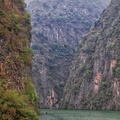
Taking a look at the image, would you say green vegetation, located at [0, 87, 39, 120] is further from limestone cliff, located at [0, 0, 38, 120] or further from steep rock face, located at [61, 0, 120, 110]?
steep rock face, located at [61, 0, 120, 110]

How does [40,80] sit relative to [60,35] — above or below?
below

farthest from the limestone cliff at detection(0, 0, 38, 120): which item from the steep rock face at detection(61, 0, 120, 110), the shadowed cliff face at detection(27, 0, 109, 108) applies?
the shadowed cliff face at detection(27, 0, 109, 108)

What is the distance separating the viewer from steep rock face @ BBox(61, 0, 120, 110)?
83188 millimetres

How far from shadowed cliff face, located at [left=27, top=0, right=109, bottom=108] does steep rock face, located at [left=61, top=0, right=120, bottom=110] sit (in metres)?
13.7

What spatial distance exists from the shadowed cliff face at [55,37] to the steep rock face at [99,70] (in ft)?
45.0

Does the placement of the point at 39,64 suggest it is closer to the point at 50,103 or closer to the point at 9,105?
the point at 50,103

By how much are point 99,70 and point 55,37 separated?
62.9 meters

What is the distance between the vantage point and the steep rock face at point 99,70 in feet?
273

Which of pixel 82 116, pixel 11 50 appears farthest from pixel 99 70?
pixel 11 50

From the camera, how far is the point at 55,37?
152375 millimetres

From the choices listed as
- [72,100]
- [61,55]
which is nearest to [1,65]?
[72,100]

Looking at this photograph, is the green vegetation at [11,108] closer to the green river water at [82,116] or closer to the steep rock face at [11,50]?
the steep rock face at [11,50]

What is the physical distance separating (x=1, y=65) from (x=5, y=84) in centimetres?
226

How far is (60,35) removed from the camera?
15425 centimetres
